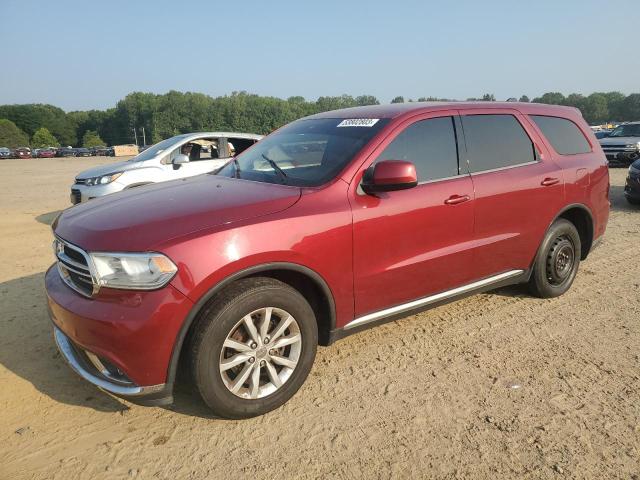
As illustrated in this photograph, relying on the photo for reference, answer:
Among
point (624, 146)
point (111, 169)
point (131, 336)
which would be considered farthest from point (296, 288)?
point (624, 146)

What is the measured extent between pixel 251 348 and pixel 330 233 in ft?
2.71

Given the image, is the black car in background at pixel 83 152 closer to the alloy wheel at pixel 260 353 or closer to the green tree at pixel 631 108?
the alloy wheel at pixel 260 353

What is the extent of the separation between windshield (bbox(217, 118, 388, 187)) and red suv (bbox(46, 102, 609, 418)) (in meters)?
0.02

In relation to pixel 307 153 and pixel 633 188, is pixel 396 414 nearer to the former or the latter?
pixel 307 153

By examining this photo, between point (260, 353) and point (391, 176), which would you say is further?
point (391, 176)

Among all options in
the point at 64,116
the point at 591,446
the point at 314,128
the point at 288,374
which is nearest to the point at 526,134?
the point at 314,128

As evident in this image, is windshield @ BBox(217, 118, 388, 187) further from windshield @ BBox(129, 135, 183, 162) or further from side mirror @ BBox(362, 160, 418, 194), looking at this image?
windshield @ BBox(129, 135, 183, 162)

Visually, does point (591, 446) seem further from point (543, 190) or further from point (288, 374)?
point (543, 190)

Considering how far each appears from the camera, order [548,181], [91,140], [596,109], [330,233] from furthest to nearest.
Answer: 1. [596,109]
2. [91,140]
3. [548,181]
4. [330,233]

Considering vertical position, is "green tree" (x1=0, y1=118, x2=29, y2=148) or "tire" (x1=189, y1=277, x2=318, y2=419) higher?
"green tree" (x1=0, y1=118, x2=29, y2=148)

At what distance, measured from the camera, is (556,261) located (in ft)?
14.2

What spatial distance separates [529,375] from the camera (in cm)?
312

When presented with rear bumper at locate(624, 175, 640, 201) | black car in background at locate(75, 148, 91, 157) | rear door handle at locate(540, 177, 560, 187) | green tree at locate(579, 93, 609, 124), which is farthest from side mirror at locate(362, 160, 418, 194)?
green tree at locate(579, 93, 609, 124)

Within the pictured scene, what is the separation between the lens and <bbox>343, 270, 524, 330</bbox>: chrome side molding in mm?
3096
